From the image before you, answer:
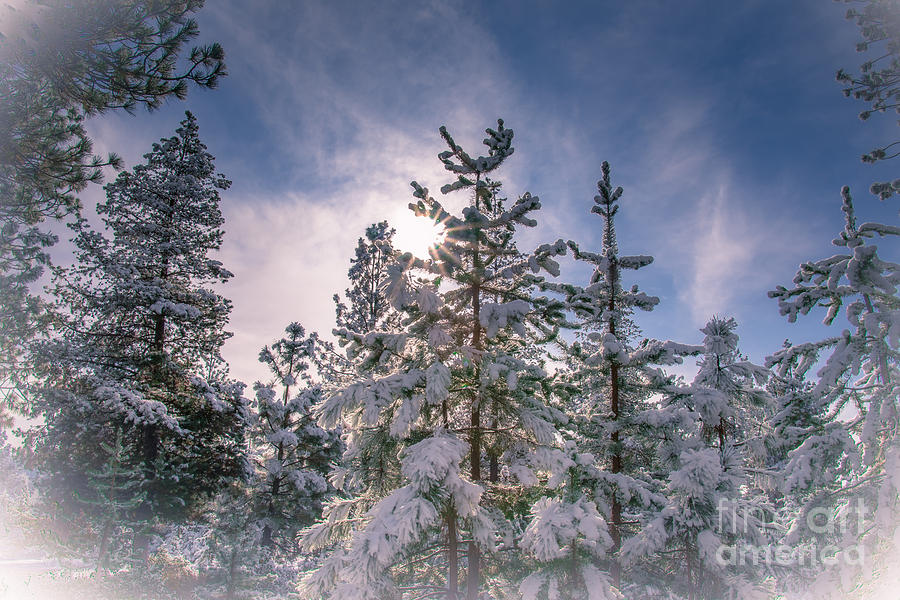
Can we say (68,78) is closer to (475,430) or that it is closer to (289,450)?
(475,430)

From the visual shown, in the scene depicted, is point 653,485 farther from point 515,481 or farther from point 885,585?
point 885,585

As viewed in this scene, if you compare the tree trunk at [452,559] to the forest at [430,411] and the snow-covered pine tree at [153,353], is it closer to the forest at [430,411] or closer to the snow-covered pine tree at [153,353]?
the forest at [430,411]

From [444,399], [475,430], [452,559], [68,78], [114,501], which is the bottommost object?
[114,501]

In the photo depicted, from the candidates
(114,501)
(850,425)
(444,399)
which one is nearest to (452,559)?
(444,399)

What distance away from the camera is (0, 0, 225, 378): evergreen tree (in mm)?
8445

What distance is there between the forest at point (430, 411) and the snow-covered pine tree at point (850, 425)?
42 mm

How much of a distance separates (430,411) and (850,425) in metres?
7.38

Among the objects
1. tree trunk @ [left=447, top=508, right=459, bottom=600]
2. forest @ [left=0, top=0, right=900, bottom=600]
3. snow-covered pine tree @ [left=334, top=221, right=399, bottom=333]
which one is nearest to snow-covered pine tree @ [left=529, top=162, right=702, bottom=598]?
forest @ [left=0, top=0, right=900, bottom=600]

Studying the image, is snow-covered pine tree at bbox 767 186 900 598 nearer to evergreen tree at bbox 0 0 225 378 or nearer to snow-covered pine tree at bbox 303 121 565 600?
snow-covered pine tree at bbox 303 121 565 600

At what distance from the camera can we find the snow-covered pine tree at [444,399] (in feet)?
22.0

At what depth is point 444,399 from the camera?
311 inches

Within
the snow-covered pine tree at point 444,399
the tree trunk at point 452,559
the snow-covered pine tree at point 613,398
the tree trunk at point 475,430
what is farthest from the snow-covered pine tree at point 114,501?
the snow-covered pine tree at point 613,398

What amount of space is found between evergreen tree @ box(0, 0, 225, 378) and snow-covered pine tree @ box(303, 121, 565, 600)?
7.01 m

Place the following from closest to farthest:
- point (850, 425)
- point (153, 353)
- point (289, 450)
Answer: point (850, 425) → point (153, 353) → point (289, 450)
